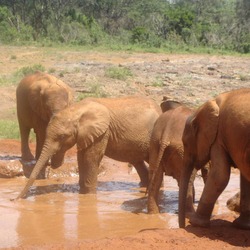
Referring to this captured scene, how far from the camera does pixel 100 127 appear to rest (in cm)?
938

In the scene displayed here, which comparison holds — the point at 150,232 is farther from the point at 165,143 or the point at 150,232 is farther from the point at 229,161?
the point at 165,143

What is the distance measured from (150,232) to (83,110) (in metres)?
3.83

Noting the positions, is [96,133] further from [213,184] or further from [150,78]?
[150,78]

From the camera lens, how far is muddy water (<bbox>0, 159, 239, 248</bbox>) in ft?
23.1

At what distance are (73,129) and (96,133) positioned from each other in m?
0.35

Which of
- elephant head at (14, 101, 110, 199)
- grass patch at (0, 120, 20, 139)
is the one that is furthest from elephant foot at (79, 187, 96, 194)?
grass patch at (0, 120, 20, 139)

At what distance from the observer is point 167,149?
25.4ft

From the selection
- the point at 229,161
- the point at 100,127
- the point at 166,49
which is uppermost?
the point at 229,161

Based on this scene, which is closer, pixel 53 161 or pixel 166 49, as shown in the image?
pixel 53 161

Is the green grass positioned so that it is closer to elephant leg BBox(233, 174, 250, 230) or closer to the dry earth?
the dry earth

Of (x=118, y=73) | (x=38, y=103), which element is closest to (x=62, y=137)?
(x=38, y=103)

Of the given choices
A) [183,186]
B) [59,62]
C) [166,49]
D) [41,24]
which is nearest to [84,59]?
[59,62]

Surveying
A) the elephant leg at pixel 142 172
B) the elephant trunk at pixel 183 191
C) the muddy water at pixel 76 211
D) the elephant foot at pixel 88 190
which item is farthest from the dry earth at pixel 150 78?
the elephant leg at pixel 142 172

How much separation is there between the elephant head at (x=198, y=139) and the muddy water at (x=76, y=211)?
116cm
